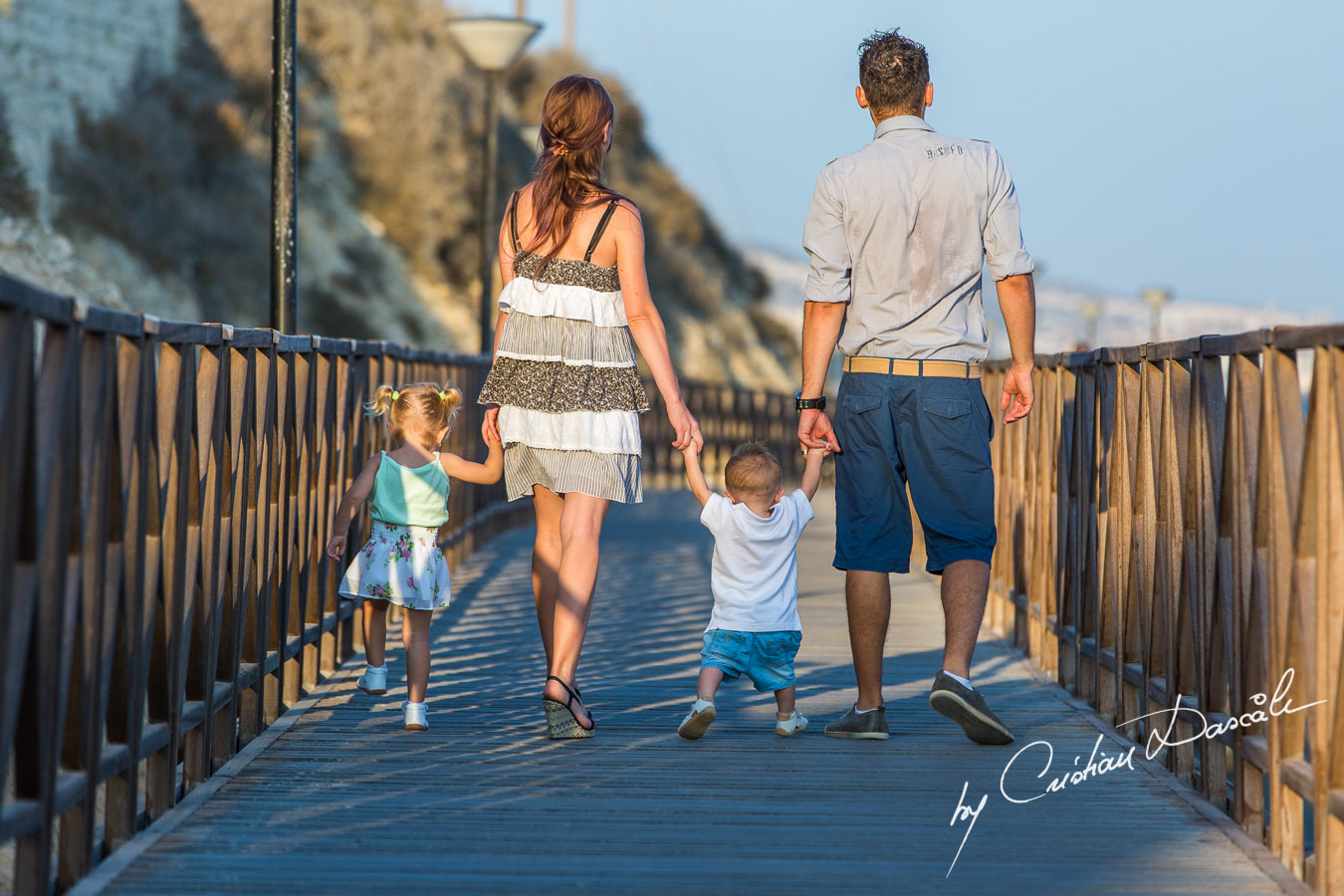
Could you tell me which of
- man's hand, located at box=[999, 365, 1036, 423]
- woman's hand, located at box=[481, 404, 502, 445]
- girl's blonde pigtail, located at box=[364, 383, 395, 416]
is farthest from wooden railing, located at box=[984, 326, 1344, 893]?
girl's blonde pigtail, located at box=[364, 383, 395, 416]

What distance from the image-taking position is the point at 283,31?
684cm

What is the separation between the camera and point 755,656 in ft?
15.4

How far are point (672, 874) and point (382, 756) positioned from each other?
4.34ft

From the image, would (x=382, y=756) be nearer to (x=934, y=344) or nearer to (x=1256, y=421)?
(x=934, y=344)

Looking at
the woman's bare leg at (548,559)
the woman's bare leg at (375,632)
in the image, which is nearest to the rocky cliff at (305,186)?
the woman's bare leg at (375,632)

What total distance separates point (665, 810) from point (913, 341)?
155cm

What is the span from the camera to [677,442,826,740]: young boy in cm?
468

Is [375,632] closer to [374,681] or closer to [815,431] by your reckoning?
[374,681]

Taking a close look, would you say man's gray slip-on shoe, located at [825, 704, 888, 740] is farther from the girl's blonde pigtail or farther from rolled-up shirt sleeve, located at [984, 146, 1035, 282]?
the girl's blonde pigtail

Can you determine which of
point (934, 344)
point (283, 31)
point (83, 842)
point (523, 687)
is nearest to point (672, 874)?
point (83, 842)

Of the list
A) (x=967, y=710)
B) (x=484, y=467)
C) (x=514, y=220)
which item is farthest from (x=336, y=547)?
(x=967, y=710)

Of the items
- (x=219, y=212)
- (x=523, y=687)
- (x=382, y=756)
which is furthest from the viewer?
(x=219, y=212)

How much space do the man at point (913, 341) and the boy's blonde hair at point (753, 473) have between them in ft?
0.52

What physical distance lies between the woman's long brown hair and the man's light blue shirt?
2.15ft
